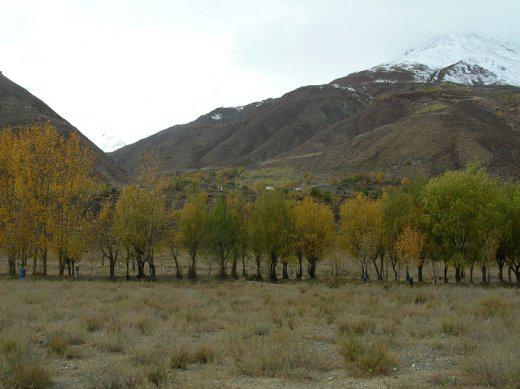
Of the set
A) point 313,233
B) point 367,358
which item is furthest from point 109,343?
point 313,233

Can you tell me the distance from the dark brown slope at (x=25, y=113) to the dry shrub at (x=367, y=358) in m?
72.3

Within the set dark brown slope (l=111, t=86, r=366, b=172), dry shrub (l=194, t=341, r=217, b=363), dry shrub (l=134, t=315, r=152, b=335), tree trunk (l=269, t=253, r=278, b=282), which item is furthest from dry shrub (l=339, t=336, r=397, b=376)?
dark brown slope (l=111, t=86, r=366, b=172)

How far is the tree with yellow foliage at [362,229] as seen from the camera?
39.8 m

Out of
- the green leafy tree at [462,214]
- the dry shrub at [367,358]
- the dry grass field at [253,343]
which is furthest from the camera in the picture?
the green leafy tree at [462,214]

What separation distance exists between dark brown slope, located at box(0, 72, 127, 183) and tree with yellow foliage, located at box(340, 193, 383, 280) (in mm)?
51344

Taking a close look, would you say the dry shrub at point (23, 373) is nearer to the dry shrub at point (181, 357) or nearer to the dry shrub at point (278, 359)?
the dry shrub at point (181, 357)

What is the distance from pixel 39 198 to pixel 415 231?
3032 centimetres

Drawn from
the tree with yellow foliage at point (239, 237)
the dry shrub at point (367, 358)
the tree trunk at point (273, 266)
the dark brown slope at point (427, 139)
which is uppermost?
the dark brown slope at point (427, 139)

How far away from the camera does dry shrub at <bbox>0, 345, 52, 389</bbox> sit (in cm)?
769

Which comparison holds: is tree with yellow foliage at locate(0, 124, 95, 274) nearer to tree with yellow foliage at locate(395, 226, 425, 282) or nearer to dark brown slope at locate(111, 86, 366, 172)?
tree with yellow foliage at locate(395, 226, 425, 282)

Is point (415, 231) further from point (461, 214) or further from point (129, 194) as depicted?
point (129, 194)

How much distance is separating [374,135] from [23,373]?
114 m

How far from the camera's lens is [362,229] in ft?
132

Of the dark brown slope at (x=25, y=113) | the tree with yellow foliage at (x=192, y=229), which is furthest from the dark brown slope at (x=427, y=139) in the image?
the tree with yellow foliage at (x=192, y=229)
